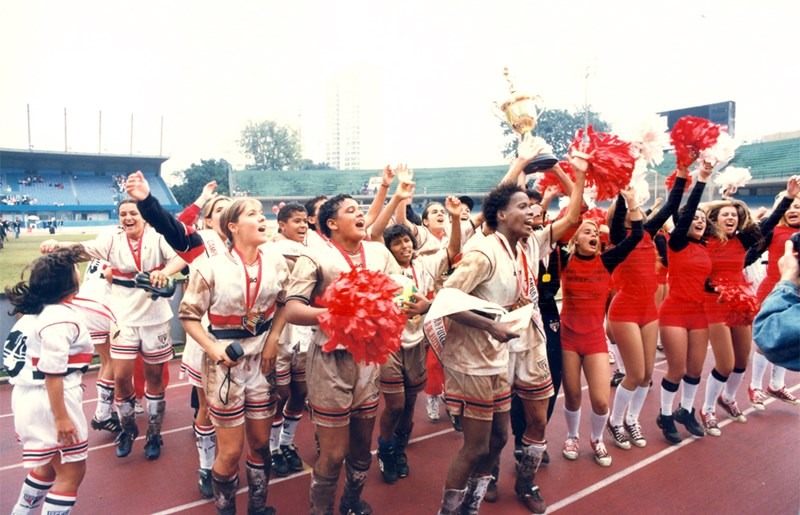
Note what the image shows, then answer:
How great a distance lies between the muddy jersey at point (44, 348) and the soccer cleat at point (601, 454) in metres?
3.82

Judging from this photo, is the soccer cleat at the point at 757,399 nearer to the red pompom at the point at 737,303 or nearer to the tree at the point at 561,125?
the red pompom at the point at 737,303

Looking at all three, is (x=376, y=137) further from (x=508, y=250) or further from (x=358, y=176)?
(x=358, y=176)

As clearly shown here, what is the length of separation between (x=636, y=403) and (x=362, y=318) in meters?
3.27

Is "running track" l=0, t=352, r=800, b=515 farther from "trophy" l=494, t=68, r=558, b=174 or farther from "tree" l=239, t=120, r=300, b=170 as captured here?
"tree" l=239, t=120, r=300, b=170

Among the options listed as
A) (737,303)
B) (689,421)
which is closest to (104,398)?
(689,421)

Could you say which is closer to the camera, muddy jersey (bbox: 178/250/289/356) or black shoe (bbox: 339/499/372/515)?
muddy jersey (bbox: 178/250/289/356)

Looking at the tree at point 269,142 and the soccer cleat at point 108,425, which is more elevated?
the tree at point 269,142

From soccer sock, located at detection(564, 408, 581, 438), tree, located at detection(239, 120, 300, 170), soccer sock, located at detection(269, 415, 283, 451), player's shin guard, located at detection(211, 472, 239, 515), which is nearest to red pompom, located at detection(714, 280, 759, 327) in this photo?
soccer sock, located at detection(564, 408, 581, 438)

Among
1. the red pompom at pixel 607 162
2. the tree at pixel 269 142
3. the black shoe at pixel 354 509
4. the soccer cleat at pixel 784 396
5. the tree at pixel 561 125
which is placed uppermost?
the tree at pixel 561 125

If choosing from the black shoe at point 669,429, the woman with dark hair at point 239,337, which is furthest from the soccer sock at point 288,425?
the black shoe at point 669,429

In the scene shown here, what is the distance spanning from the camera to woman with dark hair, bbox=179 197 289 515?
3090mm

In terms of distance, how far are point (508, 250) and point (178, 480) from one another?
3.16 metres

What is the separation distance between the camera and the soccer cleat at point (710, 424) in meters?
4.91

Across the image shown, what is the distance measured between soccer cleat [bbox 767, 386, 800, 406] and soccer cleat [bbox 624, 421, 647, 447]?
7.63 ft
